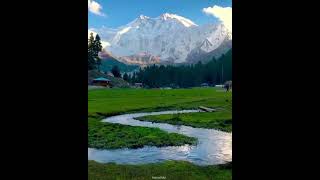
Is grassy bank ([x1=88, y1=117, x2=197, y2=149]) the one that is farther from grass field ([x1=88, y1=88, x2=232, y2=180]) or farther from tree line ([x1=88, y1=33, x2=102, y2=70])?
tree line ([x1=88, y1=33, x2=102, y2=70])

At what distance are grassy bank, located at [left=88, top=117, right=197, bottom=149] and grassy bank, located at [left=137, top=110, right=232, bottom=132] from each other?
0.58 m

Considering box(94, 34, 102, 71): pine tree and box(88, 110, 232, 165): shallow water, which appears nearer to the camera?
box(88, 110, 232, 165): shallow water

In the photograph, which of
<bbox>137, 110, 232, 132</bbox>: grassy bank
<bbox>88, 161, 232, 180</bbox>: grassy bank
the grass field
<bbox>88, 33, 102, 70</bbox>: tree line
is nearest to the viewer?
<bbox>88, 161, 232, 180</bbox>: grassy bank

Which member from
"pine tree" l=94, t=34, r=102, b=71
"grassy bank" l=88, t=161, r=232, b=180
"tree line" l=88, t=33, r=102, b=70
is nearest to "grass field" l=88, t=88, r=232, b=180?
"grassy bank" l=88, t=161, r=232, b=180

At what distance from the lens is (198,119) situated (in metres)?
9.53

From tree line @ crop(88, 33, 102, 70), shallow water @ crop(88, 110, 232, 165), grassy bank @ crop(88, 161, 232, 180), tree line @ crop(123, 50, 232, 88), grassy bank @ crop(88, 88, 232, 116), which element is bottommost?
grassy bank @ crop(88, 161, 232, 180)

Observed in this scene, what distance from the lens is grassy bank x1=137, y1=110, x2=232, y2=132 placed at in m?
8.62
